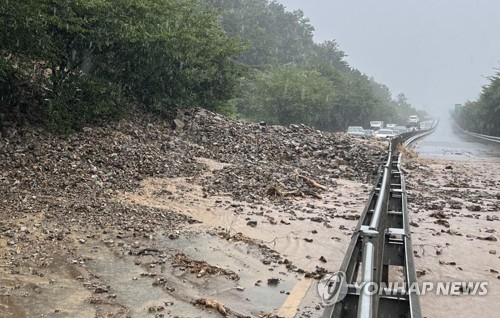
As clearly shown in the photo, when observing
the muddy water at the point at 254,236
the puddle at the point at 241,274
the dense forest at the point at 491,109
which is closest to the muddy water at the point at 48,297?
the muddy water at the point at 254,236

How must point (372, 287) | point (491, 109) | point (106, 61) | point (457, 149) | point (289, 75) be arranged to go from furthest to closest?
point (491, 109), point (289, 75), point (457, 149), point (106, 61), point (372, 287)

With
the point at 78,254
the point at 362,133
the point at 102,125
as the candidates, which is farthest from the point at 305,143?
the point at 362,133

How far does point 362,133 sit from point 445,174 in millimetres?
20572

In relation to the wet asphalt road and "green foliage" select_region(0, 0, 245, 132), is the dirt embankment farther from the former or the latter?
the wet asphalt road

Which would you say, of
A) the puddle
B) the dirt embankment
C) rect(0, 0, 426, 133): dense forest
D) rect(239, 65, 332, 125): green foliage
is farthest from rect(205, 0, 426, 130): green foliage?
the puddle

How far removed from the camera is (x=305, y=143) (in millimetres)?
22094

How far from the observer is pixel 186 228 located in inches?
351

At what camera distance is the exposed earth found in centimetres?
585

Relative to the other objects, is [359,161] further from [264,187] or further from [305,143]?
[264,187]

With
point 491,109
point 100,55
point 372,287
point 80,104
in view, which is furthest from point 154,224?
point 491,109

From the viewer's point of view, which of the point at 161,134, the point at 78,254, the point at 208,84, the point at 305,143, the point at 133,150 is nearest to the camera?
the point at 78,254

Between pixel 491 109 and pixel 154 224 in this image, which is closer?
pixel 154 224

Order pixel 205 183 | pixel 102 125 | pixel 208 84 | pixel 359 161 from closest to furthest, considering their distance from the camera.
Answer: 1. pixel 205 183
2. pixel 102 125
3. pixel 359 161
4. pixel 208 84

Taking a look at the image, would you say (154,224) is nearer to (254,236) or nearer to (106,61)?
(254,236)
